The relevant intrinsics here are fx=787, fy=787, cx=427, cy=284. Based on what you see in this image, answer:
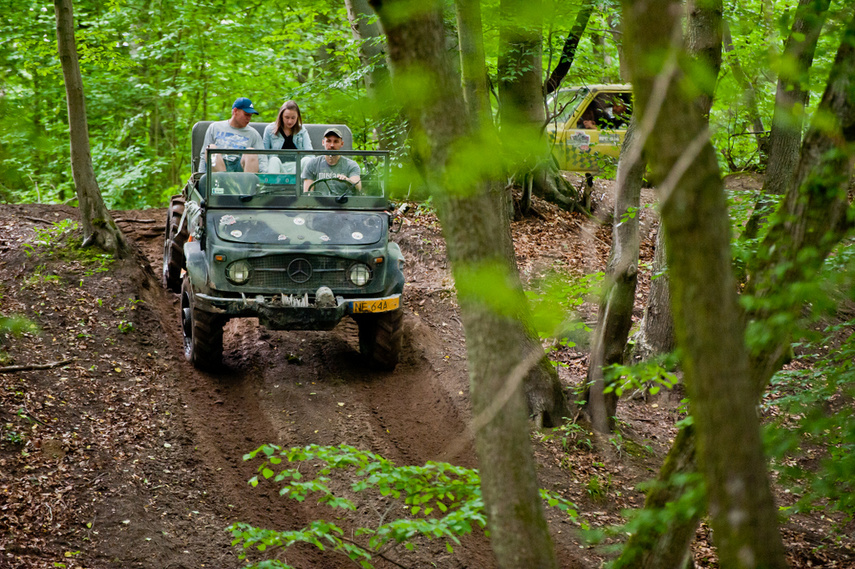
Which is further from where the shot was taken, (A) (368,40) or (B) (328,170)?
(A) (368,40)

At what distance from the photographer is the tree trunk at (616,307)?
6105 mm

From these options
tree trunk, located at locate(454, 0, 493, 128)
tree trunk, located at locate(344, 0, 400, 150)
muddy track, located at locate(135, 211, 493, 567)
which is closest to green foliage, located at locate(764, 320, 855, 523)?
muddy track, located at locate(135, 211, 493, 567)

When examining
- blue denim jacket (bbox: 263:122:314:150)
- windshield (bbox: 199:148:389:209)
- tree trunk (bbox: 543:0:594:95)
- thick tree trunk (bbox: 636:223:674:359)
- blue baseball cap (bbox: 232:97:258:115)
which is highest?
tree trunk (bbox: 543:0:594:95)

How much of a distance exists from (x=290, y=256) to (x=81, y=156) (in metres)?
3.76

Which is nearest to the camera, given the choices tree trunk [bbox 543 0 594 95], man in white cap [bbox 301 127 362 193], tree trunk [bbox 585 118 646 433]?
tree trunk [bbox 585 118 646 433]

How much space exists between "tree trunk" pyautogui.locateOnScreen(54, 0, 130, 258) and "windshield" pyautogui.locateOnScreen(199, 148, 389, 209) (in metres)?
2.40

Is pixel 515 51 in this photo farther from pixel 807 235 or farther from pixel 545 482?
pixel 807 235

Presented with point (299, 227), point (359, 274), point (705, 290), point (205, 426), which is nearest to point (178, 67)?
point (299, 227)

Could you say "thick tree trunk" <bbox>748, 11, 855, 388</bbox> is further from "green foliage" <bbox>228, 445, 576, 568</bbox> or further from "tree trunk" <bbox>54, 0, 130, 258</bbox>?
"tree trunk" <bbox>54, 0, 130, 258</bbox>

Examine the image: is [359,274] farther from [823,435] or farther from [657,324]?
[823,435]

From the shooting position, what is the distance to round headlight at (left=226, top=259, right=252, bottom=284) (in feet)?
23.0

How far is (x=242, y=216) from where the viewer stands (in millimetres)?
7324

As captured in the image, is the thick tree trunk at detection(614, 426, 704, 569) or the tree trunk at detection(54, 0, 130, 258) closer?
the thick tree trunk at detection(614, 426, 704, 569)

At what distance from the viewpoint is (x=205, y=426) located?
256 inches
